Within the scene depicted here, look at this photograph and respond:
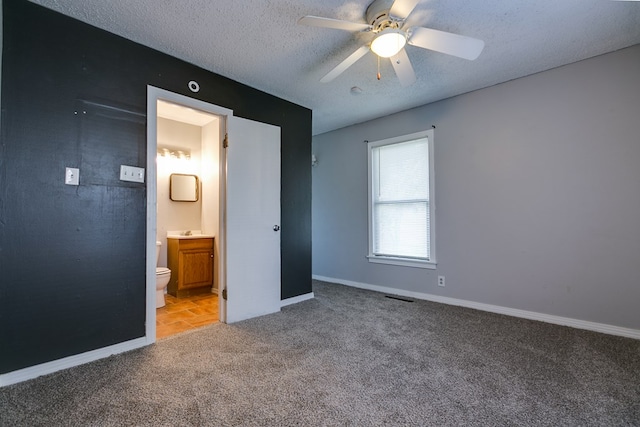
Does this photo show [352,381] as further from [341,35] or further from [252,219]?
[341,35]

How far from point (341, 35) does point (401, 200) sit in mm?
2245

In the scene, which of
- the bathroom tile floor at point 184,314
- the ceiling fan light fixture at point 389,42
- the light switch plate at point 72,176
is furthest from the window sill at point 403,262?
the light switch plate at point 72,176

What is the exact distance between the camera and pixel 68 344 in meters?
2.03

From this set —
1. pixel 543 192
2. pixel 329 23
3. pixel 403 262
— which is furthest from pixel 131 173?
pixel 543 192

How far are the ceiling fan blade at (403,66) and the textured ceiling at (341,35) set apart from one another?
244 mm

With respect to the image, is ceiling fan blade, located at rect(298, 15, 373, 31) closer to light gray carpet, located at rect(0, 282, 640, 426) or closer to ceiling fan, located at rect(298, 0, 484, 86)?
ceiling fan, located at rect(298, 0, 484, 86)

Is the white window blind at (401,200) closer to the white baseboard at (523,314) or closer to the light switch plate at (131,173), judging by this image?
the white baseboard at (523,314)

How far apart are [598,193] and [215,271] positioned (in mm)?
4287

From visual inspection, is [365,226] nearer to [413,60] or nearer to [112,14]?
[413,60]

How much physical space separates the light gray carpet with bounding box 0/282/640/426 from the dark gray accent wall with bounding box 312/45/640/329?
0.47 m

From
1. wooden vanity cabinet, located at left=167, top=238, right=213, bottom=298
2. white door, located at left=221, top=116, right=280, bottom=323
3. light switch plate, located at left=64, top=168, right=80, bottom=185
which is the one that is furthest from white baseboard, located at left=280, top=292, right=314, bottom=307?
light switch plate, located at left=64, top=168, right=80, bottom=185

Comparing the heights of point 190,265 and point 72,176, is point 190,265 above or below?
below

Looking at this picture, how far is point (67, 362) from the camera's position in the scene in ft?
6.58

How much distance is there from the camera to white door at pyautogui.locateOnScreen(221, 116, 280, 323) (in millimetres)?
2938
